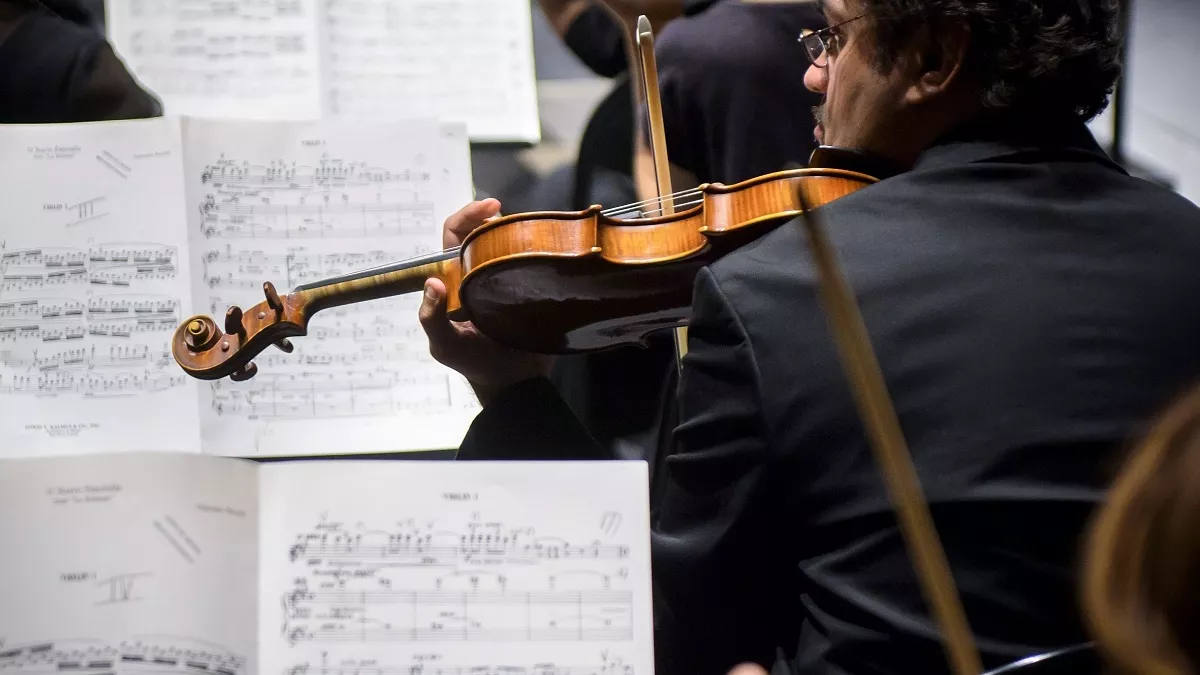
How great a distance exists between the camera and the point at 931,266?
87cm

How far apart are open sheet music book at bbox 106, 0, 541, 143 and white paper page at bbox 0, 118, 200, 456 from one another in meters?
0.35

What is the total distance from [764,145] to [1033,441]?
0.79 metres

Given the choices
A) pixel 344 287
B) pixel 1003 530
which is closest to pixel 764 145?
pixel 344 287

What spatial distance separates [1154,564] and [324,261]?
1.12 meters

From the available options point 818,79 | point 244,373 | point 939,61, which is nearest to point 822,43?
point 818,79

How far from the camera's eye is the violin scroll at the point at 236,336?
1297 millimetres

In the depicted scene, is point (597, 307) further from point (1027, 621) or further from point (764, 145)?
point (1027, 621)

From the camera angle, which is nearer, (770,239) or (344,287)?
(770,239)

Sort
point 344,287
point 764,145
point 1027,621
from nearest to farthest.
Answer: point 1027,621 < point 344,287 < point 764,145

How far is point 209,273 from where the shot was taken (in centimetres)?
141

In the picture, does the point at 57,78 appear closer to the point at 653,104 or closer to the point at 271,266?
the point at 271,266

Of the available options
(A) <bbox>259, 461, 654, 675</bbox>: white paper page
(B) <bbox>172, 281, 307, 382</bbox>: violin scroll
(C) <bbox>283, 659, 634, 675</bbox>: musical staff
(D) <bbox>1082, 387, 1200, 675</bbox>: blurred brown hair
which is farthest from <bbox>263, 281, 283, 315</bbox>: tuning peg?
(D) <bbox>1082, 387, 1200, 675</bbox>: blurred brown hair

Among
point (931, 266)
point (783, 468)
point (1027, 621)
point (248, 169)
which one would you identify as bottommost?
point (1027, 621)

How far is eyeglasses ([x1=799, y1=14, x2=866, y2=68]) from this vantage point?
1.14m
